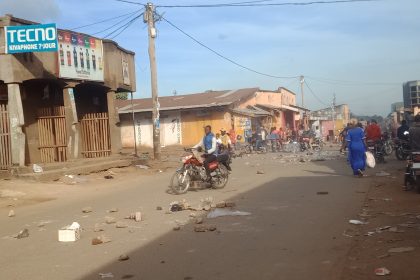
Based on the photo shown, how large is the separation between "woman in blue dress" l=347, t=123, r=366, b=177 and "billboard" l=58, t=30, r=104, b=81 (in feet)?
34.0

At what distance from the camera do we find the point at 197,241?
22.6 ft

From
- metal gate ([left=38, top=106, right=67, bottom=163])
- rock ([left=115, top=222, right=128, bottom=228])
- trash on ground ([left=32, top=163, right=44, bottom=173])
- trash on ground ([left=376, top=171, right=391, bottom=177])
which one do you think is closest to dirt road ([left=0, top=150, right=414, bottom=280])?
rock ([left=115, top=222, right=128, bottom=228])

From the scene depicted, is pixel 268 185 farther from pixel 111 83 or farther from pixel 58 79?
pixel 111 83

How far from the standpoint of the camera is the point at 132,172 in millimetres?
19281

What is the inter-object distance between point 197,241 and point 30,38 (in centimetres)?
1075

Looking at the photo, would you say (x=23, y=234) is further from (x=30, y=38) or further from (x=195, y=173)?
(x=30, y=38)

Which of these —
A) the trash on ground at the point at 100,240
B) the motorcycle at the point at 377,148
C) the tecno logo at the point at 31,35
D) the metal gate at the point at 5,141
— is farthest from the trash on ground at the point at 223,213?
the motorcycle at the point at 377,148

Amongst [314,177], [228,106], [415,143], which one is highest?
[228,106]

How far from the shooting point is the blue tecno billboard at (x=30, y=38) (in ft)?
48.8

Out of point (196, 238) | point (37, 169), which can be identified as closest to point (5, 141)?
point (37, 169)

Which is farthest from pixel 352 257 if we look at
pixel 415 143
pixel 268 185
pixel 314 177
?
pixel 314 177

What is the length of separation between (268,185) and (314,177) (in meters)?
2.25

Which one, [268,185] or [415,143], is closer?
[415,143]

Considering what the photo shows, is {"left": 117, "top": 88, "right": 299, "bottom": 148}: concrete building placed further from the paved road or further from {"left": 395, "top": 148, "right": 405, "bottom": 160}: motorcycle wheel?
the paved road
